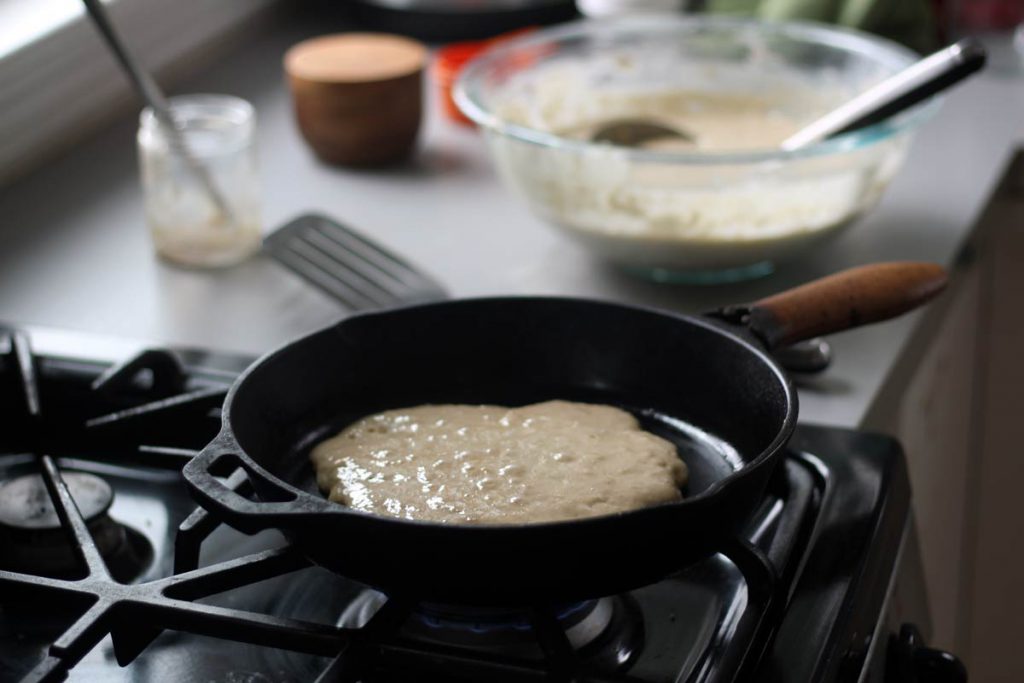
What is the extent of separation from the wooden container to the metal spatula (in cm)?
26

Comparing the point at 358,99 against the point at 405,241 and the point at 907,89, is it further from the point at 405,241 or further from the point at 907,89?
the point at 907,89

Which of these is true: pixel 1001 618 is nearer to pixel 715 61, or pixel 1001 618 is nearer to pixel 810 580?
pixel 715 61

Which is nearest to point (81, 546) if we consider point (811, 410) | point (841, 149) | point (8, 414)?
point (8, 414)

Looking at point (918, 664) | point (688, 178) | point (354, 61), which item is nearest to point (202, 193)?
point (354, 61)

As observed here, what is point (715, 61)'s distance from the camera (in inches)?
52.8

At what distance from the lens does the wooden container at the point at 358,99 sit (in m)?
1.31

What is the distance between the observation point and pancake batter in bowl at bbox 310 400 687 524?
26.3 inches

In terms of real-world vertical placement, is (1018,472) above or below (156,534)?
below

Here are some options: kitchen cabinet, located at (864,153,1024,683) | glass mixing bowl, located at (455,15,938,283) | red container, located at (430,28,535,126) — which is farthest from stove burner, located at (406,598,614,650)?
red container, located at (430,28,535,126)

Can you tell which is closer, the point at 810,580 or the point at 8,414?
the point at 810,580

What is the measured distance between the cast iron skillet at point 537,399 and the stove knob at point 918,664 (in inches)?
4.9

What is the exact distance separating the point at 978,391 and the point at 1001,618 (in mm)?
230

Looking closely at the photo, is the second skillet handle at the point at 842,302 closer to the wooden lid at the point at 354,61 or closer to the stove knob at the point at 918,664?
the stove knob at the point at 918,664

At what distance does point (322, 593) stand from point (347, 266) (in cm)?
40
